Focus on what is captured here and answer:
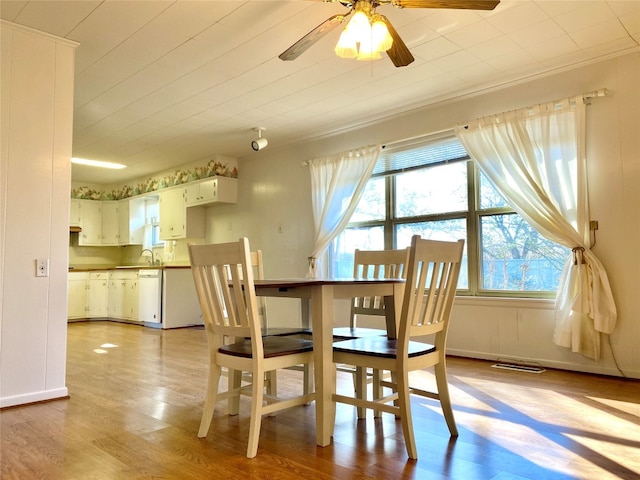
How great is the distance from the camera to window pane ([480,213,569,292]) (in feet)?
12.6

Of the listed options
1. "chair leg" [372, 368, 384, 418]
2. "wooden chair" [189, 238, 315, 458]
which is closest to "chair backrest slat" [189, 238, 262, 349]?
"wooden chair" [189, 238, 315, 458]

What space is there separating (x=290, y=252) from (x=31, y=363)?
11.3ft

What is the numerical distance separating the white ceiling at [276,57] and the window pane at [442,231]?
121 centimetres

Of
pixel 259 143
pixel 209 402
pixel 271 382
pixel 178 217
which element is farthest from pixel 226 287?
pixel 178 217

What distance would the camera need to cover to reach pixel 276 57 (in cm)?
353

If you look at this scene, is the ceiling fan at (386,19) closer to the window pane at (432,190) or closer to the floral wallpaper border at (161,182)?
the window pane at (432,190)

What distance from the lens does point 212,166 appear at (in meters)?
6.65

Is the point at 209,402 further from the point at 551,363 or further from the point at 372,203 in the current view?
the point at 372,203

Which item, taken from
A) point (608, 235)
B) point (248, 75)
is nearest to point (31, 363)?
point (248, 75)

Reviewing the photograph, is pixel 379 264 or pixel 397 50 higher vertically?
pixel 397 50

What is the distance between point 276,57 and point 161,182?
4738mm

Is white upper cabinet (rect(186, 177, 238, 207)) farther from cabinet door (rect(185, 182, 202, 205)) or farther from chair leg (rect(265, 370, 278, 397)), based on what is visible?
chair leg (rect(265, 370, 278, 397))

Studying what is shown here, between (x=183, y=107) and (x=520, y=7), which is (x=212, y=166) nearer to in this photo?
(x=183, y=107)

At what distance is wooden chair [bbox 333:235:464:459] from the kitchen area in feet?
16.0
